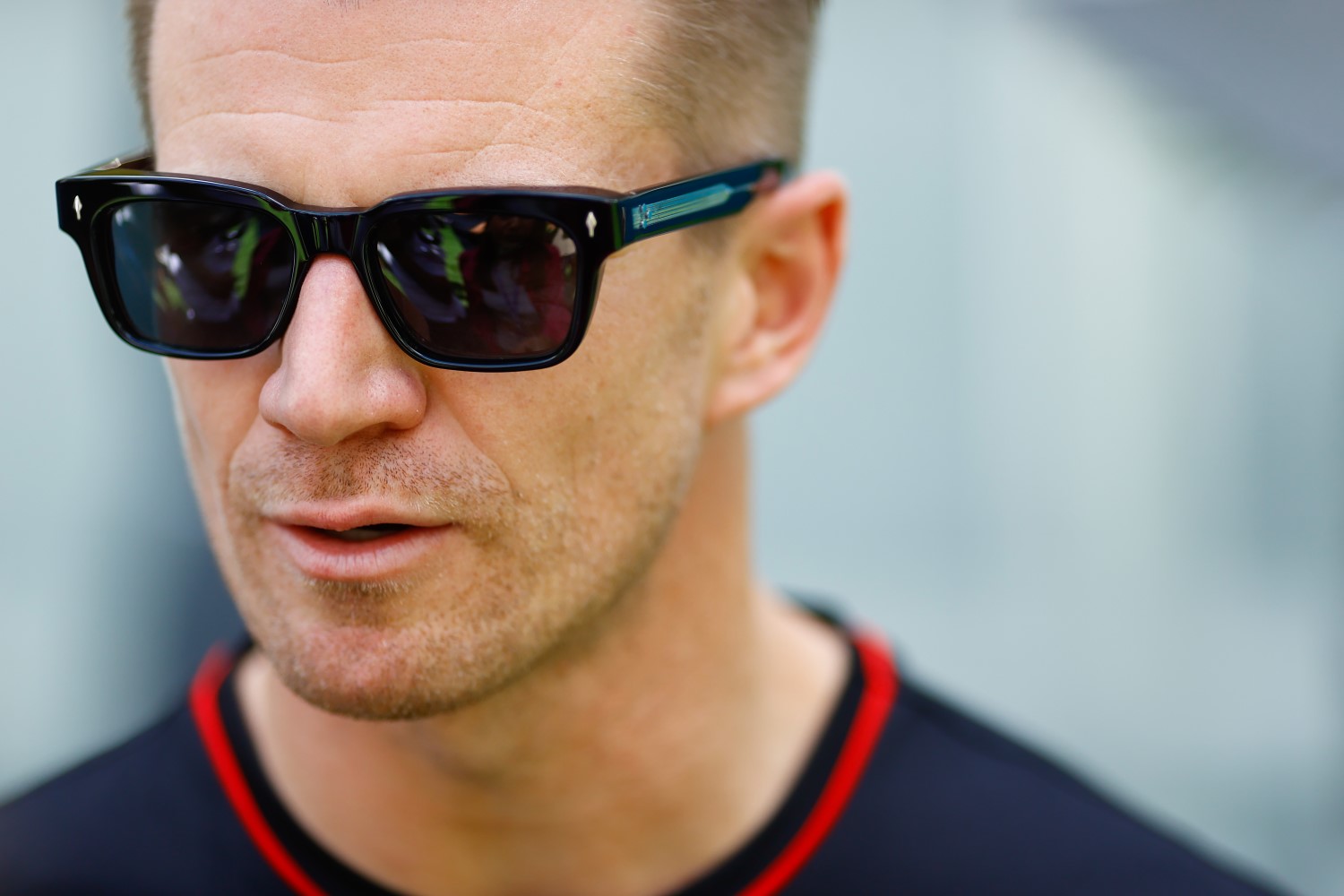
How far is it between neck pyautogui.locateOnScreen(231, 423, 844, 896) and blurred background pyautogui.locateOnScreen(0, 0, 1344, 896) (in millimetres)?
3578

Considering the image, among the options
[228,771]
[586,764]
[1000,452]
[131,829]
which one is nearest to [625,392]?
[586,764]

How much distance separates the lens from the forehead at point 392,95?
170cm

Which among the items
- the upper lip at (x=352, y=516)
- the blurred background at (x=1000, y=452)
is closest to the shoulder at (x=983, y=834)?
the upper lip at (x=352, y=516)

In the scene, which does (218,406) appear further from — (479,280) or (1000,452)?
(1000,452)

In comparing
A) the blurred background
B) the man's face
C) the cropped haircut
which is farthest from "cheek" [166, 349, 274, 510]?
the blurred background

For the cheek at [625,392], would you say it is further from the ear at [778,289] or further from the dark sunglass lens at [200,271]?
the dark sunglass lens at [200,271]

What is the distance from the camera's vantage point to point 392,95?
171 centimetres

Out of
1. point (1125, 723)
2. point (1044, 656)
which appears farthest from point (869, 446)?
point (1125, 723)

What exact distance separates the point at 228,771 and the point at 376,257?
38.8 inches

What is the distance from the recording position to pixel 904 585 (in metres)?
5.91

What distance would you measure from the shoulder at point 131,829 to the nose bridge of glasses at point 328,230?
99cm

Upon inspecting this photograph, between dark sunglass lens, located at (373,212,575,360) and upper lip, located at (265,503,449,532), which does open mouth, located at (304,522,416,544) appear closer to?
upper lip, located at (265,503,449,532)

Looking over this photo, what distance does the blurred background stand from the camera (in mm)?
5668

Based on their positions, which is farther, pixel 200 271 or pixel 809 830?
pixel 809 830
